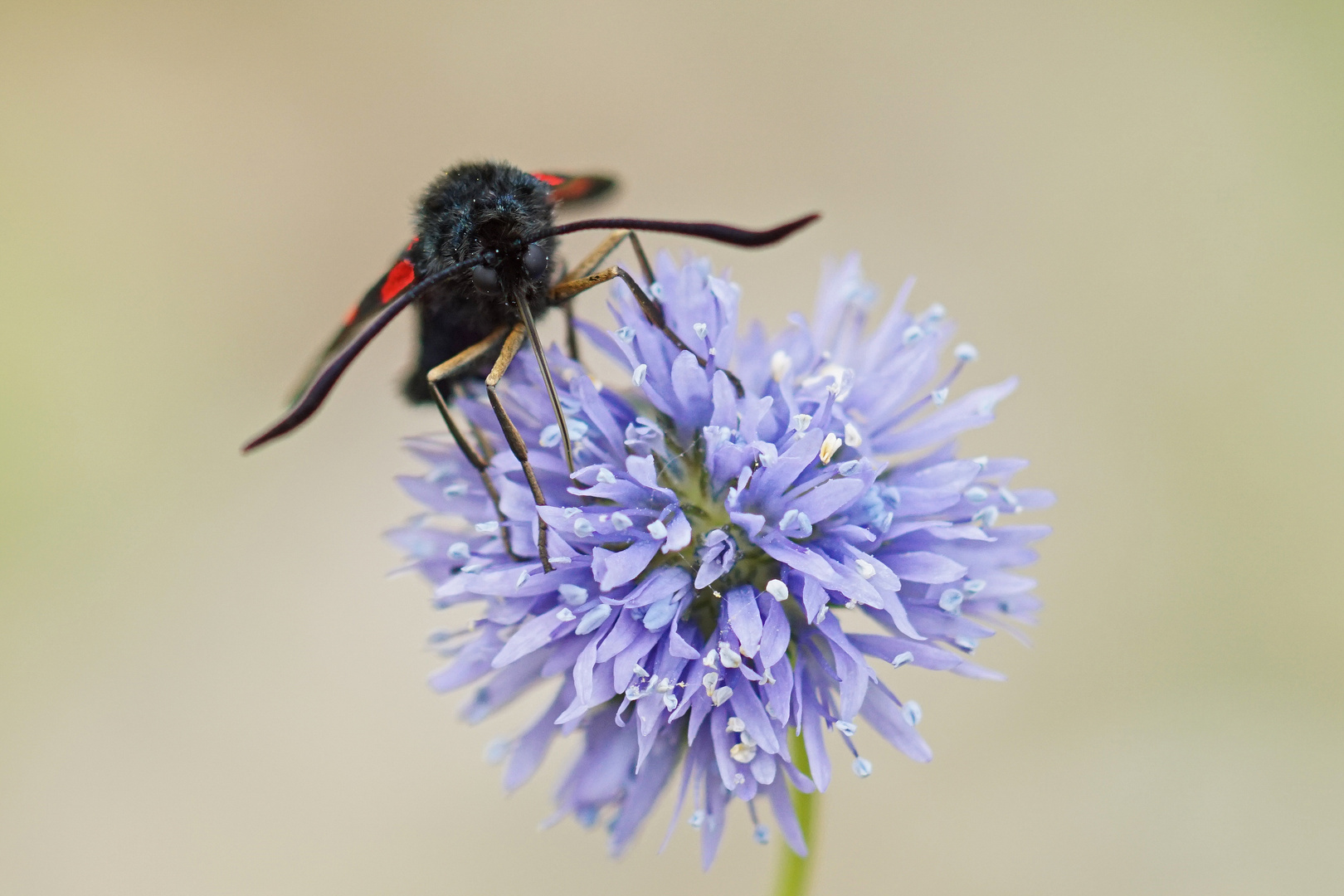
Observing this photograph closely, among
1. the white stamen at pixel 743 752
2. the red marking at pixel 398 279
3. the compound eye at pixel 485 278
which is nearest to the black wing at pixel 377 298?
the red marking at pixel 398 279

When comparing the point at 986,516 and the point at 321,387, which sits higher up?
the point at 321,387

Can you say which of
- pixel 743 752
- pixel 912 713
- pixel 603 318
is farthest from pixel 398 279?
pixel 603 318

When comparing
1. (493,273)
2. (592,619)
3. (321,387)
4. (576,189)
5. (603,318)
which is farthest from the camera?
(603,318)

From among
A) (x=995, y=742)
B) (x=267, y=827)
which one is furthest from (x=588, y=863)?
(x=995, y=742)

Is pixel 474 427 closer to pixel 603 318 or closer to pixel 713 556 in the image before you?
pixel 713 556

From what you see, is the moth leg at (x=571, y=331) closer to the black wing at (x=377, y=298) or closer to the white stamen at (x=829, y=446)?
the black wing at (x=377, y=298)

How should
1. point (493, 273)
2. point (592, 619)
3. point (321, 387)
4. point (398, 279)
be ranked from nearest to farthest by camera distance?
1. point (321, 387)
2. point (592, 619)
3. point (493, 273)
4. point (398, 279)

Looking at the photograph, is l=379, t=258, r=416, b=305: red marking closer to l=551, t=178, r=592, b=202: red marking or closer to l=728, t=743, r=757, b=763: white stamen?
l=551, t=178, r=592, b=202: red marking

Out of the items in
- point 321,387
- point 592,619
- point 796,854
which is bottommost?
point 796,854
